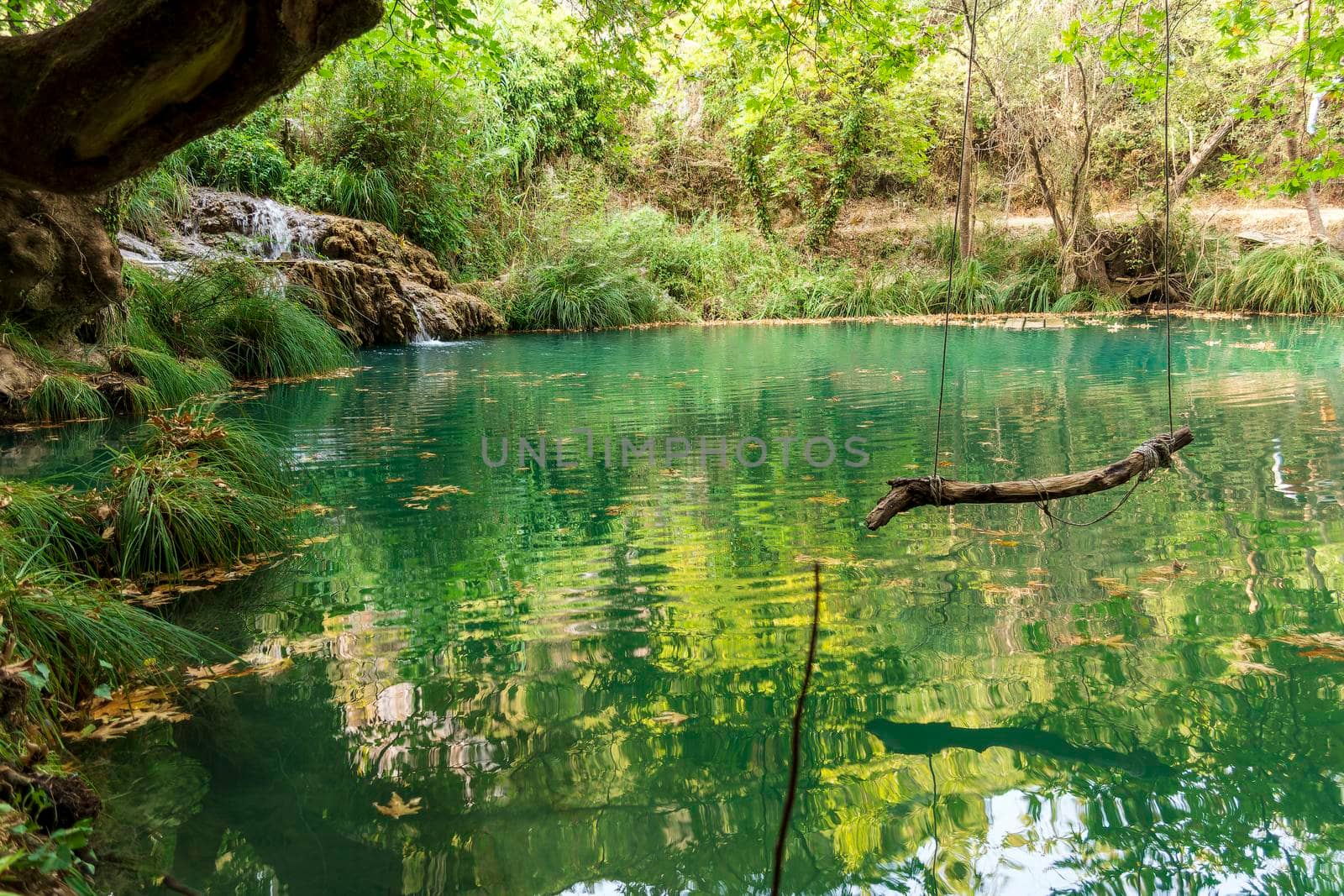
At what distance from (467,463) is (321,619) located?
2.70 meters

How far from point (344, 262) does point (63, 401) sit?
21.5ft

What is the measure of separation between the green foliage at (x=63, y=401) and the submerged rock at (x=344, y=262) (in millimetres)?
4583

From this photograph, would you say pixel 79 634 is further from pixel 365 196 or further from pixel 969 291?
pixel 969 291

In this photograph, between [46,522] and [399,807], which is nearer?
[399,807]

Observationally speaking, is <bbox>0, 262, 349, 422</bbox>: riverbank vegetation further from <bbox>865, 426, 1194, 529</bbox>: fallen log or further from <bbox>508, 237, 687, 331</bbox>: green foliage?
<bbox>865, 426, 1194, 529</bbox>: fallen log

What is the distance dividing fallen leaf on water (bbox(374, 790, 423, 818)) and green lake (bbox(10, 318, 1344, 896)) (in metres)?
0.02

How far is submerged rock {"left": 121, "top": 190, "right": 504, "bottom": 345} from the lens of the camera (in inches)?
494

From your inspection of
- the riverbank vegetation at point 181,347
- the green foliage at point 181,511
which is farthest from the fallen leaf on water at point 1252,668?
the riverbank vegetation at point 181,347

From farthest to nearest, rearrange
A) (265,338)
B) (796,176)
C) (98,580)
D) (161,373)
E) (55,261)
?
(796,176), (265,338), (161,373), (55,261), (98,580)

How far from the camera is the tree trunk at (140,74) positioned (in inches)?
79.5

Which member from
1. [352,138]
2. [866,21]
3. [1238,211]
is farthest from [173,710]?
[1238,211]

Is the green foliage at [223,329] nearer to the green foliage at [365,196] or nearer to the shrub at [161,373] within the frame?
the shrub at [161,373]

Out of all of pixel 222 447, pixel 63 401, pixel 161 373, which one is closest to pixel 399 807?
pixel 222 447

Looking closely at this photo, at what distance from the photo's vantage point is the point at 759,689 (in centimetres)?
279
